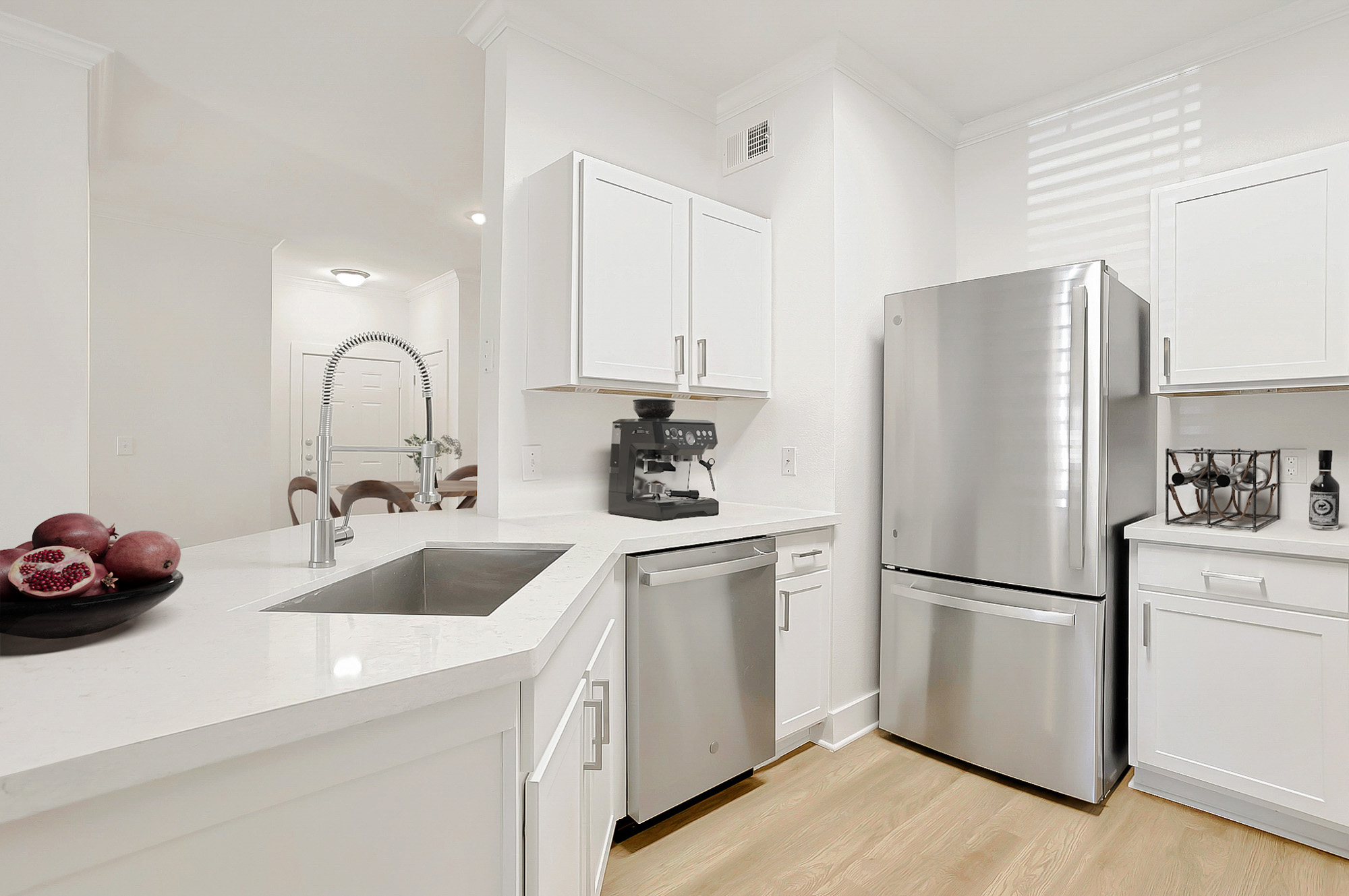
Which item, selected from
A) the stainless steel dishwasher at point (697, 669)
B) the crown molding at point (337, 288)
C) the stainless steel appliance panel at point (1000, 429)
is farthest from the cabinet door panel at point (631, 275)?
the crown molding at point (337, 288)

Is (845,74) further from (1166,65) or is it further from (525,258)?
(525,258)

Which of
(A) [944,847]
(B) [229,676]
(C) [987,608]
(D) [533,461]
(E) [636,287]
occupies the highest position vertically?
(E) [636,287]

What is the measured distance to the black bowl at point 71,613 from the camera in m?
0.81

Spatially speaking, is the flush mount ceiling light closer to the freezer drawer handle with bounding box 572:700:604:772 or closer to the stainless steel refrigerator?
the stainless steel refrigerator

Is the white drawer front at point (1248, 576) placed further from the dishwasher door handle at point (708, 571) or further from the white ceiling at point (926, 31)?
the white ceiling at point (926, 31)

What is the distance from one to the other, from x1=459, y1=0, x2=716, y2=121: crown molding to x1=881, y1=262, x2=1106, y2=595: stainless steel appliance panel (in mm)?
1289

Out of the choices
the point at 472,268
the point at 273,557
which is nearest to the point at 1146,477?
the point at 273,557

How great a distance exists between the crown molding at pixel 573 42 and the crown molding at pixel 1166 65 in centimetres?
143

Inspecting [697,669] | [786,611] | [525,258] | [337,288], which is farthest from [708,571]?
[337,288]

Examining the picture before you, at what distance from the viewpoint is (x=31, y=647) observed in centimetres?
85

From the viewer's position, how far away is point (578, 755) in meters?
1.29

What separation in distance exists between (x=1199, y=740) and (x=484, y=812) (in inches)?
86.2

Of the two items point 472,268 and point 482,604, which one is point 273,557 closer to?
point 482,604

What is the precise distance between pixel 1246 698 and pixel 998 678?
0.65m
